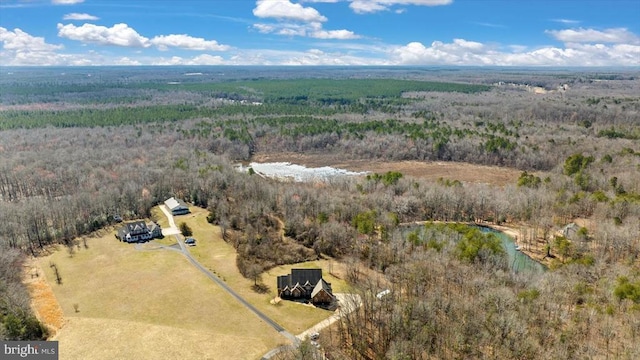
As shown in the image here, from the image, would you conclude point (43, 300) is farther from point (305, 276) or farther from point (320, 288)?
point (320, 288)

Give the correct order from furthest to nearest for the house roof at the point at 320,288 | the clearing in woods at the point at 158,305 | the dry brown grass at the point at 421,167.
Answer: the dry brown grass at the point at 421,167, the house roof at the point at 320,288, the clearing in woods at the point at 158,305

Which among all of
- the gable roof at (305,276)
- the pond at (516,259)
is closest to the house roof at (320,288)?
the gable roof at (305,276)

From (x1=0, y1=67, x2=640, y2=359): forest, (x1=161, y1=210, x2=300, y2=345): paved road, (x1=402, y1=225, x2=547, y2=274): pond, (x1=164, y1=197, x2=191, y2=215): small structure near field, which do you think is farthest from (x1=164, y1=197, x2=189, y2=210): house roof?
(x1=402, y1=225, x2=547, y2=274): pond

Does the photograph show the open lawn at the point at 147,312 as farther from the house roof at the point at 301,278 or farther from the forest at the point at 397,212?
the house roof at the point at 301,278

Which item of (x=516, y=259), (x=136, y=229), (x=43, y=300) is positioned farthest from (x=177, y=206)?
(x=516, y=259)

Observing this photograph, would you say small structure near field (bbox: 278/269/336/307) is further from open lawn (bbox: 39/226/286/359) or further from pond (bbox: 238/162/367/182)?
pond (bbox: 238/162/367/182)

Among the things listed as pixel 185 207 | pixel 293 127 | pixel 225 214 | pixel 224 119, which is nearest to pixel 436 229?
pixel 225 214
